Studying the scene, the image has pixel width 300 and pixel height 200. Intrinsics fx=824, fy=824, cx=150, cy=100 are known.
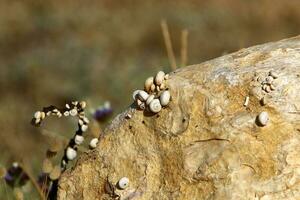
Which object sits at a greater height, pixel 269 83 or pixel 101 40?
pixel 269 83

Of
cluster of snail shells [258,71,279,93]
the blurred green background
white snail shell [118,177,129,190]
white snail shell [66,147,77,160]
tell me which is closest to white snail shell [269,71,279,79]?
cluster of snail shells [258,71,279,93]

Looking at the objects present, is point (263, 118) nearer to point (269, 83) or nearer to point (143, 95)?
point (269, 83)

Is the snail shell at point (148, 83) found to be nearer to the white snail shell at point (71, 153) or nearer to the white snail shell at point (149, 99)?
the white snail shell at point (149, 99)

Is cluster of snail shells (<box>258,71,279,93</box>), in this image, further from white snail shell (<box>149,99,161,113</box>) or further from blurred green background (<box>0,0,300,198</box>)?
blurred green background (<box>0,0,300,198</box>)

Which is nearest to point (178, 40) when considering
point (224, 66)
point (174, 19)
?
point (174, 19)

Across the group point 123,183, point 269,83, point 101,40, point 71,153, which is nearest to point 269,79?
point 269,83

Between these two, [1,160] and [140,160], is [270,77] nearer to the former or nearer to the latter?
[140,160]

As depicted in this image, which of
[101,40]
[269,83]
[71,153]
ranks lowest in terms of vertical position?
[101,40]
